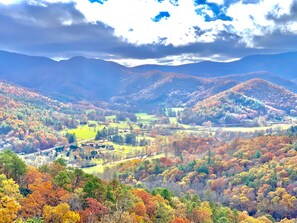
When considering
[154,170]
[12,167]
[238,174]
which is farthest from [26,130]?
[12,167]

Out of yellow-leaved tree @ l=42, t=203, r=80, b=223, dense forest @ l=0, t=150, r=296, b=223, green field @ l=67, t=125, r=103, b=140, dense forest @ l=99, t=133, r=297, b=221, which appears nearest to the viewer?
yellow-leaved tree @ l=42, t=203, r=80, b=223

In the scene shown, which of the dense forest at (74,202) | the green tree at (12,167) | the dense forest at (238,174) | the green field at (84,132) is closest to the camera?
the dense forest at (74,202)

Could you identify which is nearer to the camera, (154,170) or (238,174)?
(238,174)

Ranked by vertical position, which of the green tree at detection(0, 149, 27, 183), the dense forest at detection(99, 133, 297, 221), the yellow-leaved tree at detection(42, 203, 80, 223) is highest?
the green tree at detection(0, 149, 27, 183)

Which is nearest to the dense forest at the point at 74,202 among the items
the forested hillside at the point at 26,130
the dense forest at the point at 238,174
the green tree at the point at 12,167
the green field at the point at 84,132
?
the green tree at the point at 12,167

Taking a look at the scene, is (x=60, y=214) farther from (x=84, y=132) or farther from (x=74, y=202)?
(x=84, y=132)

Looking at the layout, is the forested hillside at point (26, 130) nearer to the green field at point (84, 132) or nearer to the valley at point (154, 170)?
the valley at point (154, 170)

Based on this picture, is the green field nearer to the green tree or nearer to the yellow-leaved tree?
the green tree

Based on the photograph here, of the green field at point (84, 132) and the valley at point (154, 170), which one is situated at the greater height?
the green field at point (84, 132)

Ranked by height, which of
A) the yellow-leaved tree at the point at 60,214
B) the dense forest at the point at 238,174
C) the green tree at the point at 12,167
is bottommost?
the dense forest at the point at 238,174

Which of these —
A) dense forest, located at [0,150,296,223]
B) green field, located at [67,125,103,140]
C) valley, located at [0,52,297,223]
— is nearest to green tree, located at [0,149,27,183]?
dense forest, located at [0,150,296,223]

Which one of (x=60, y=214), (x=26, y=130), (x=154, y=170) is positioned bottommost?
(x=154, y=170)

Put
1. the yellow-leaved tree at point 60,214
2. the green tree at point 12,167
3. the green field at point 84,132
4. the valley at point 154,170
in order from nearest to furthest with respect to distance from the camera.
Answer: the yellow-leaved tree at point 60,214
the valley at point 154,170
the green tree at point 12,167
the green field at point 84,132
